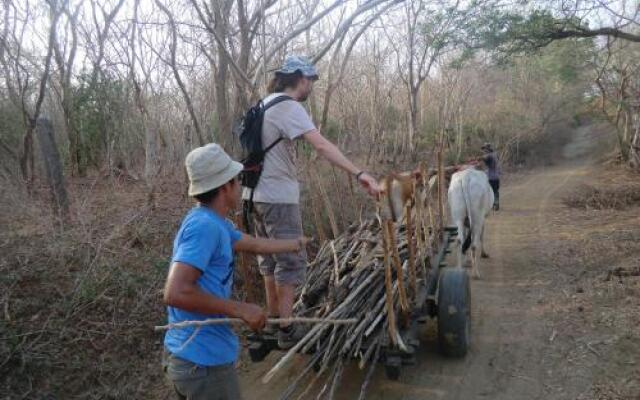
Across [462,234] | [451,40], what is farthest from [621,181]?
[462,234]

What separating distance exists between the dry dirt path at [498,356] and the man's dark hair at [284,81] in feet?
7.45

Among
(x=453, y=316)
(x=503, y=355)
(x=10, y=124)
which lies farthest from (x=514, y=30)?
(x=10, y=124)

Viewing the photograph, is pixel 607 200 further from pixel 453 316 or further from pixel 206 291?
pixel 206 291

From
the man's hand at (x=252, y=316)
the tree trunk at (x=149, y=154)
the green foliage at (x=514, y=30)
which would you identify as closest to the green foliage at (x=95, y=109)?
the tree trunk at (x=149, y=154)

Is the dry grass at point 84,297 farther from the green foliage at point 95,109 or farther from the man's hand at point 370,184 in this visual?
the green foliage at point 95,109

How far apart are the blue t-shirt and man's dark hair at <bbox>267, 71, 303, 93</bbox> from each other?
1383mm

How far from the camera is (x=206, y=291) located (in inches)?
76.7

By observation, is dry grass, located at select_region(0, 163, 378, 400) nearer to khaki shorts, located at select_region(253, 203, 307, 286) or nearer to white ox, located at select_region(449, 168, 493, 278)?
khaki shorts, located at select_region(253, 203, 307, 286)

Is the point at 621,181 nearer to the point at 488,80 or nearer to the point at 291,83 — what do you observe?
the point at 488,80

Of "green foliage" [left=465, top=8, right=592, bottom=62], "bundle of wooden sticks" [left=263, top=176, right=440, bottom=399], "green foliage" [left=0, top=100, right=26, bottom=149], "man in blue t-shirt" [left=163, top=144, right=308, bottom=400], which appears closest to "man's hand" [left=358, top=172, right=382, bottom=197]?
"bundle of wooden sticks" [left=263, top=176, right=440, bottom=399]

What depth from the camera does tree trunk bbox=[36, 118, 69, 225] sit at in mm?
5629

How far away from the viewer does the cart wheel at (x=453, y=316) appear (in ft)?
12.9

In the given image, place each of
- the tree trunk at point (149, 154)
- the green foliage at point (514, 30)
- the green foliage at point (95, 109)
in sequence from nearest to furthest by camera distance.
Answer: the tree trunk at point (149, 154) < the green foliage at point (514, 30) < the green foliage at point (95, 109)

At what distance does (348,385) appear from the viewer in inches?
147
